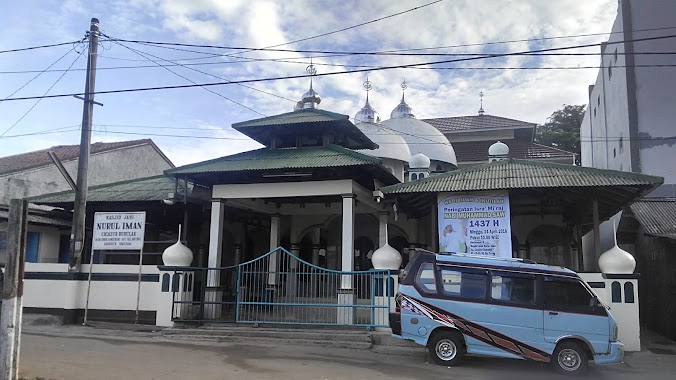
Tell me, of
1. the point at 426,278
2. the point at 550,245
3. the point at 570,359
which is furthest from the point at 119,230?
the point at 550,245

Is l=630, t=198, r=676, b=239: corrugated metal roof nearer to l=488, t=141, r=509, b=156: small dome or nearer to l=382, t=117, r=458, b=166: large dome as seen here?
l=488, t=141, r=509, b=156: small dome

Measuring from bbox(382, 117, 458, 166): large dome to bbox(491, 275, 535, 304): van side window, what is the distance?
1348cm

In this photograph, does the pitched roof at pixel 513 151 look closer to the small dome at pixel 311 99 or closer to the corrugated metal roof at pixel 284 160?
the small dome at pixel 311 99

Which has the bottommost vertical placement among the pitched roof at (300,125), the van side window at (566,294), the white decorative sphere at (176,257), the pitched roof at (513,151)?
the van side window at (566,294)

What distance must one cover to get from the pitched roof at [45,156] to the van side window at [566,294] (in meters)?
19.8

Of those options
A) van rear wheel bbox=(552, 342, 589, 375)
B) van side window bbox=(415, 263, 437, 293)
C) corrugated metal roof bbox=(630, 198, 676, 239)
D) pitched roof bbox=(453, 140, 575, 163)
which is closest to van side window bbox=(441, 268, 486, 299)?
van side window bbox=(415, 263, 437, 293)

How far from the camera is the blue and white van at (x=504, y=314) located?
352 inches

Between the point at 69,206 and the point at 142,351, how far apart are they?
887 centimetres

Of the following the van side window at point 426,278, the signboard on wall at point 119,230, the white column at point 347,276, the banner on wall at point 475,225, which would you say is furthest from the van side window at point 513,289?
the signboard on wall at point 119,230

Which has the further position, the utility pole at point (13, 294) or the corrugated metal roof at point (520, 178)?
the corrugated metal roof at point (520, 178)

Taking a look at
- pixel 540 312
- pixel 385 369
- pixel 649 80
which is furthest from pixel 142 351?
pixel 649 80

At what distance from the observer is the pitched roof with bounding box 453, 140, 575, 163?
26094 mm

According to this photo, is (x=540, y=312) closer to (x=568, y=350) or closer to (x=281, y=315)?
(x=568, y=350)

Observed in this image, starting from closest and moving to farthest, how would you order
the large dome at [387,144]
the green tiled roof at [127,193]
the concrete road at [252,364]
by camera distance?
1. the concrete road at [252,364]
2. the green tiled roof at [127,193]
3. the large dome at [387,144]
